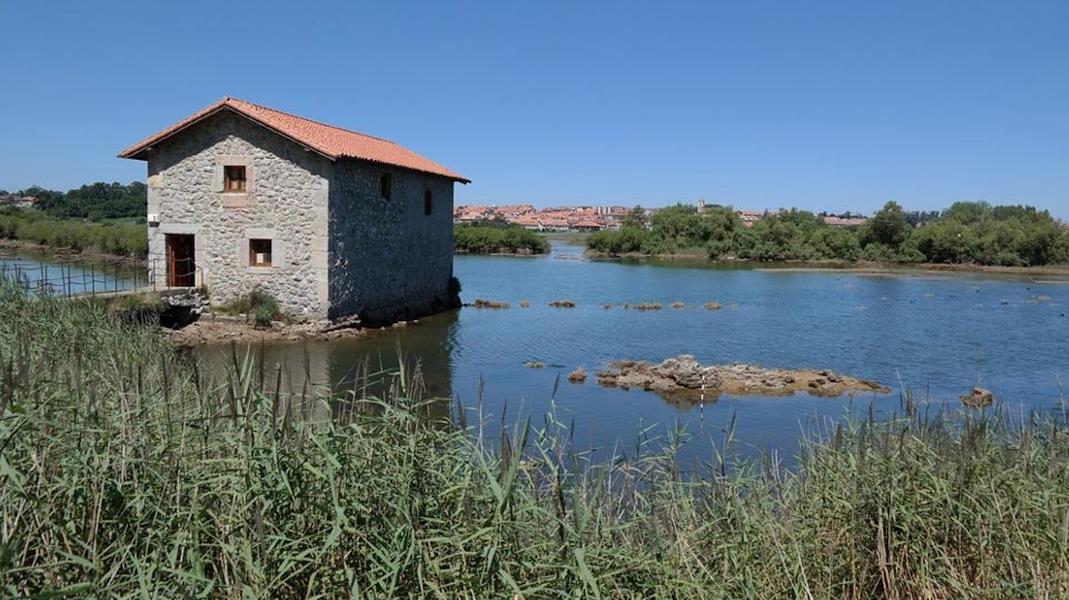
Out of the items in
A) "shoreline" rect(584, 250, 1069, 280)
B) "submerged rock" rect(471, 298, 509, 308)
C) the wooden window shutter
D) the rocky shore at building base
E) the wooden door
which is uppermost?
the wooden window shutter

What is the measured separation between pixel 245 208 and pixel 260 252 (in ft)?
3.94

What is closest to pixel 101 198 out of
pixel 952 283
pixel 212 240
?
pixel 212 240

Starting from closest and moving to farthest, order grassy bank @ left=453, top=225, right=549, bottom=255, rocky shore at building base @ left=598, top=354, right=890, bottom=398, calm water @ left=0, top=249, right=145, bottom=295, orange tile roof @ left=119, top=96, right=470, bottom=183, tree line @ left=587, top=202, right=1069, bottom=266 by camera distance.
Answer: calm water @ left=0, top=249, right=145, bottom=295 → rocky shore at building base @ left=598, top=354, right=890, bottom=398 → orange tile roof @ left=119, top=96, right=470, bottom=183 → tree line @ left=587, top=202, right=1069, bottom=266 → grassy bank @ left=453, top=225, right=549, bottom=255

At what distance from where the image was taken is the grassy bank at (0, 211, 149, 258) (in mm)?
45969

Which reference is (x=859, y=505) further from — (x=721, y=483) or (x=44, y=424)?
(x=44, y=424)

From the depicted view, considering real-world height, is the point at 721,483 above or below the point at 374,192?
below

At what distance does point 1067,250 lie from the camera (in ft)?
214

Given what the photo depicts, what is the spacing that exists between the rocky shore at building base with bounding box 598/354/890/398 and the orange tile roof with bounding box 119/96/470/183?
930 cm

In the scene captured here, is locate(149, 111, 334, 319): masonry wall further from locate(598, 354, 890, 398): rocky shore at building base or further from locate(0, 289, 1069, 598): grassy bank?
locate(0, 289, 1069, 598): grassy bank

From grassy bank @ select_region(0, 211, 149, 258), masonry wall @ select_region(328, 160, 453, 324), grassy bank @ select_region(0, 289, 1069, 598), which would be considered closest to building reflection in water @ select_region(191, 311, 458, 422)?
masonry wall @ select_region(328, 160, 453, 324)

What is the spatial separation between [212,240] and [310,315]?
339cm

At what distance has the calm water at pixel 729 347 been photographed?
13.5 metres

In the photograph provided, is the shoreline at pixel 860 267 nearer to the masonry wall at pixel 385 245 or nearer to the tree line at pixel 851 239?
the tree line at pixel 851 239

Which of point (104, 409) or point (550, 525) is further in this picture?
point (104, 409)
